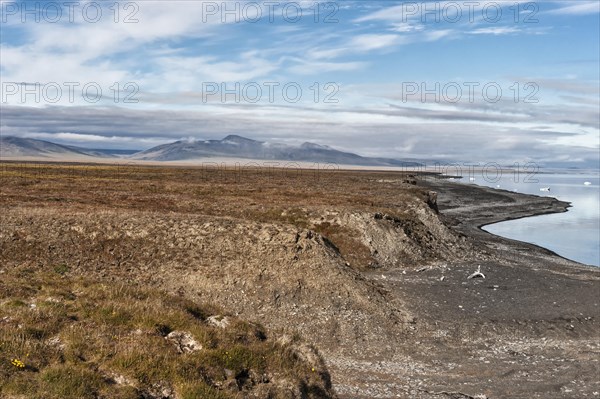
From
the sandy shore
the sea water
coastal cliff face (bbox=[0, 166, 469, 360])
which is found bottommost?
the sea water

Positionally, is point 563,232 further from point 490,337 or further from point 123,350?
point 123,350

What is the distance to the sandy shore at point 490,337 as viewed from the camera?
22.9 m

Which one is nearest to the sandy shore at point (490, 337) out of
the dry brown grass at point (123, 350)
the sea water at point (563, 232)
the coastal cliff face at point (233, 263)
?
the coastal cliff face at point (233, 263)

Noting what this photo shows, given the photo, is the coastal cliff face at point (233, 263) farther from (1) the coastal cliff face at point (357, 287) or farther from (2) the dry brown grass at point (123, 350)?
(2) the dry brown grass at point (123, 350)

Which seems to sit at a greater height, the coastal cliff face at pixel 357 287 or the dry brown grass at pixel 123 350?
the dry brown grass at pixel 123 350

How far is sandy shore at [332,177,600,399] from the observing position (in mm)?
22891

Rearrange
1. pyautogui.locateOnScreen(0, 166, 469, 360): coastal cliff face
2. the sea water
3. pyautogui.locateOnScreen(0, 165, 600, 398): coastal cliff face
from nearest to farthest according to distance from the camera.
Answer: pyautogui.locateOnScreen(0, 165, 600, 398): coastal cliff face
pyautogui.locateOnScreen(0, 166, 469, 360): coastal cliff face
the sea water

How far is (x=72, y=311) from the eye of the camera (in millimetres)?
16859

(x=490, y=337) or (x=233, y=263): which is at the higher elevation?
(x=233, y=263)

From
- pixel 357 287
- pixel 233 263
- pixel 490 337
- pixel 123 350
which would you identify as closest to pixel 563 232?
pixel 490 337

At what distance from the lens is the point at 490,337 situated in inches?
1180

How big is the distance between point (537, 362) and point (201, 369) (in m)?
19.0

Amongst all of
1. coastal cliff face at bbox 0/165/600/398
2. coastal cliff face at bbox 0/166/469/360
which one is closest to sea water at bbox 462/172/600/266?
coastal cliff face at bbox 0/165/600/398

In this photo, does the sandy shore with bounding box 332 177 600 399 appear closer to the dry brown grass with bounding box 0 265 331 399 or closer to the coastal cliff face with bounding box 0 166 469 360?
the coastal cliff face with bounding box 0 166 469 360
